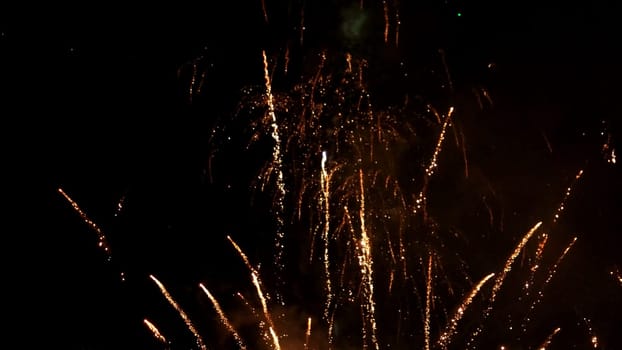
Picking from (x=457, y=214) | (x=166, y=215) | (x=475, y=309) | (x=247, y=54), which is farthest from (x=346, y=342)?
(x=247, y=54)

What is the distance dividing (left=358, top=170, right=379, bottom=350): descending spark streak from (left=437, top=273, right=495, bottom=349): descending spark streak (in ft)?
2.15

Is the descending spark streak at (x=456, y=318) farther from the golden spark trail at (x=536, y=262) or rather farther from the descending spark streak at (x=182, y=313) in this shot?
the descending spark streak at (x=182, y=313)

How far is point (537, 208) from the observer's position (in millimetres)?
6234

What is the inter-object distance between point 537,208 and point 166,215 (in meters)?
3.16

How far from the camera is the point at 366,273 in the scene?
649cm

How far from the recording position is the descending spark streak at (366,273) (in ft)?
19.8

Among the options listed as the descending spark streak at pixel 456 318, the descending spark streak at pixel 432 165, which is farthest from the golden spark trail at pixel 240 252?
the descending spark streak at pixel 456 318

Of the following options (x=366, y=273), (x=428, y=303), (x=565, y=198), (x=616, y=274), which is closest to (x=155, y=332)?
(x=366, y=273)

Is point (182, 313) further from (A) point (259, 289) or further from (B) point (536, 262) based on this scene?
(B) point (536, 262)

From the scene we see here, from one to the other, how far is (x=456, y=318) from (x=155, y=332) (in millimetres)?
2717

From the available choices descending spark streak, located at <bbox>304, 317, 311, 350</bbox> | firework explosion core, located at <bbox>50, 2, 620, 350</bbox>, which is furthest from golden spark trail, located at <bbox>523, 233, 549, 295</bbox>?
descending spark streak, located at <bbox>304, 317, 311, 350</bbox>

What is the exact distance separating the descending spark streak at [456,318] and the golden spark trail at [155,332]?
99.1 inches

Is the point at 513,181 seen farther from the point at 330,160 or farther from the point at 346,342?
the point at 346,342

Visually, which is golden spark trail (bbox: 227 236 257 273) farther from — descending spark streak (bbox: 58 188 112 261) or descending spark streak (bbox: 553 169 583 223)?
descending spark streak (bbox: 553 169 583 223)
